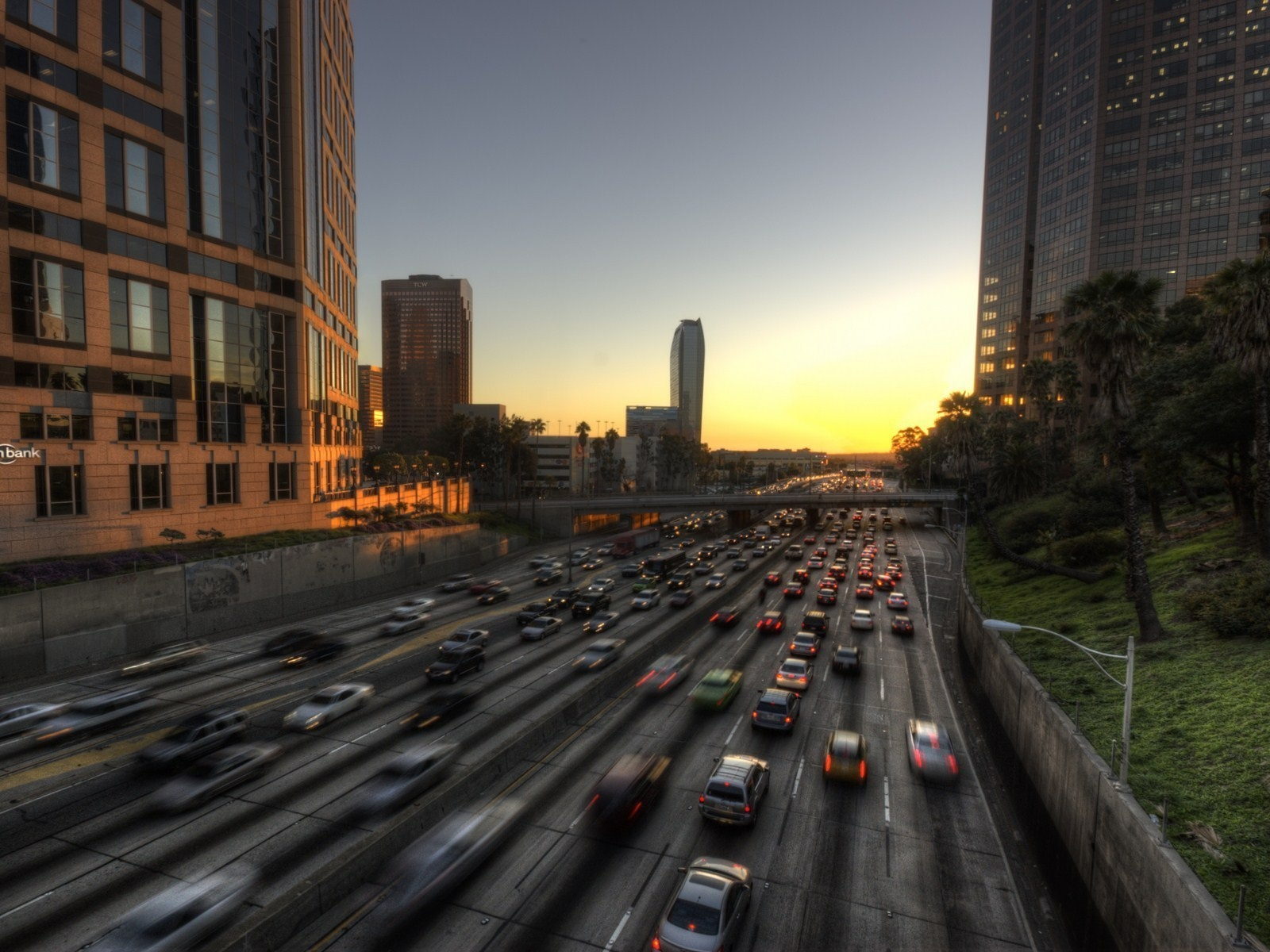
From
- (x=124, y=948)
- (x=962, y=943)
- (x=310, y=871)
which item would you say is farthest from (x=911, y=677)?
(x=124, y=948)

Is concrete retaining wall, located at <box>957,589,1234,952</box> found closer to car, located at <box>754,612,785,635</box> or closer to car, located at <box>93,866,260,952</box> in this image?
car, located at <box>754,612,785,635</box>

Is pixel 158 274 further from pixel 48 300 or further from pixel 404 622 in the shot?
pixel 404 622

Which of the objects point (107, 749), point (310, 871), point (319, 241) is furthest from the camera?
point (319, 241)

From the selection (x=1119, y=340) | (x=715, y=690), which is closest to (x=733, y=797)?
(x=715, y=690)

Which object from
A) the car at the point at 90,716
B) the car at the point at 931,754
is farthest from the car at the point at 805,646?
the car at the point at 90,716

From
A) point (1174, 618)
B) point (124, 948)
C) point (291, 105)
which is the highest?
point (291, 105)

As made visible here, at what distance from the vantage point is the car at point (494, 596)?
52250mm

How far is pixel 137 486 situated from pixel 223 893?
42.0m

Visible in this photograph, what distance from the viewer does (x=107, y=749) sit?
80.2ft

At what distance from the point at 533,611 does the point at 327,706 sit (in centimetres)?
2156

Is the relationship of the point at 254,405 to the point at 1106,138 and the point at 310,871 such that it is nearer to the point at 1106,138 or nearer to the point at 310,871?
the point at 310,871

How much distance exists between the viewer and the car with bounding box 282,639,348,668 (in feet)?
114

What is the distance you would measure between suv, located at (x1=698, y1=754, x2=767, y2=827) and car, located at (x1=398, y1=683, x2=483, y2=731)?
1305 centimetres

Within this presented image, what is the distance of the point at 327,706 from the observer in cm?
2731
